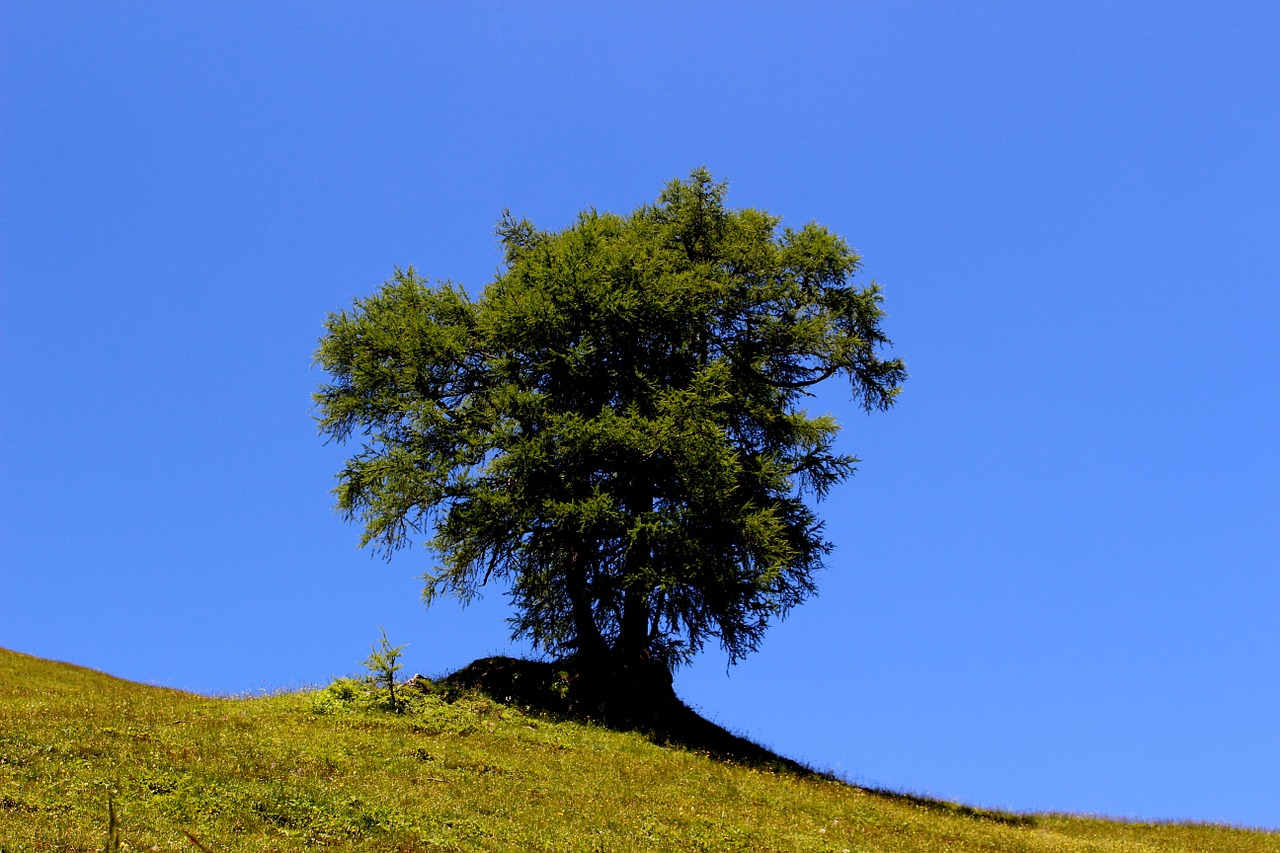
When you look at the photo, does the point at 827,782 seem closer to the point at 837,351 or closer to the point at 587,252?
the point at 837,351

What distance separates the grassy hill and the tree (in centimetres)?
448

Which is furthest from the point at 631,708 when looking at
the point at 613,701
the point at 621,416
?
the point at 621,416

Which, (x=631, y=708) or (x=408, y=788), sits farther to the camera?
(x=631, y=708)

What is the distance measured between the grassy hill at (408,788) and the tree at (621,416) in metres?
4.48

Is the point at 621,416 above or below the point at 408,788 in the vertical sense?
above

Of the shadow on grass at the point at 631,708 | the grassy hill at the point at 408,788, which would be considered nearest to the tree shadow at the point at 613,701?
the shadow on grass at the point at 631,708

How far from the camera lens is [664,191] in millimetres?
35406

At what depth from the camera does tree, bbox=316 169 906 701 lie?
29.8 metres

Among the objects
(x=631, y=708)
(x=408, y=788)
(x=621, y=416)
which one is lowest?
(x=408, y=788)

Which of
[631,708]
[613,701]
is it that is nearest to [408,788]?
[613,701]

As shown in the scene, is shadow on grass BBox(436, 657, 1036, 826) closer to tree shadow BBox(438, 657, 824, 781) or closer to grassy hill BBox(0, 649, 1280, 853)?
tree shadow BBox(438, 657, 824, 781)

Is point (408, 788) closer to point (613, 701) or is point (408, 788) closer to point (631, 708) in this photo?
point (613, 701)

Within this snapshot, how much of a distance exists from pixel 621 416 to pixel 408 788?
13393 mm

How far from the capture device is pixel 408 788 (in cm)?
2064
